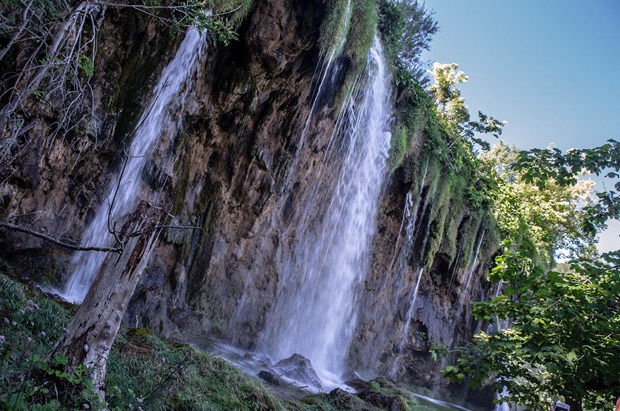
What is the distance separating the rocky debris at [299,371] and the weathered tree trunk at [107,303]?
234 inches

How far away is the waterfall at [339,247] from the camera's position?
13922mm

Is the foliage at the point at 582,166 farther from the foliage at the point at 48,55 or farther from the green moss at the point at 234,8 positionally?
the green moss at the point at 234,8

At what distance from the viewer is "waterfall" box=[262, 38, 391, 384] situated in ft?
45.7

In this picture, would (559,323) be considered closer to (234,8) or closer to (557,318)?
(557,318)

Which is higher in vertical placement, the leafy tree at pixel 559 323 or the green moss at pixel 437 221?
the green moss at pixel 437 221

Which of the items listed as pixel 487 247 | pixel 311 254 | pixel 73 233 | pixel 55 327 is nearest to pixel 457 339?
pixel 487 247

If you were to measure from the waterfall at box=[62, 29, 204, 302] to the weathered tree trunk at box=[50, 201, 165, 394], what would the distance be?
5.02 m

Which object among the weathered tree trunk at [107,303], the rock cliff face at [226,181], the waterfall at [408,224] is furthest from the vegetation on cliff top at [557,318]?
the waterfall at [408,224]

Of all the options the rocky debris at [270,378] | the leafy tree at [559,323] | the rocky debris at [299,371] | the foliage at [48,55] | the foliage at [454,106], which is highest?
the foliage at [454,106]

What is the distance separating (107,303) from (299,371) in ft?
20.8

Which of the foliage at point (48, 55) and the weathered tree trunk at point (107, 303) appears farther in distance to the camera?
the foliage at point (48, 55)

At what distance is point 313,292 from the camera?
14.4 meters

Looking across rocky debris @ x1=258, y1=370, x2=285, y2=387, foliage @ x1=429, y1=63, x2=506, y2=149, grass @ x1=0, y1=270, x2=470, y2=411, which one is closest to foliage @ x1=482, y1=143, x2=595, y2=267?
foliage @ x1=429, y1=63, x2=506, y2=149

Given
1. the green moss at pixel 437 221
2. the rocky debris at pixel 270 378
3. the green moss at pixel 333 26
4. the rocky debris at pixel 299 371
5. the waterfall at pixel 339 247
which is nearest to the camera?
the rocky debris at pixel 270 378
